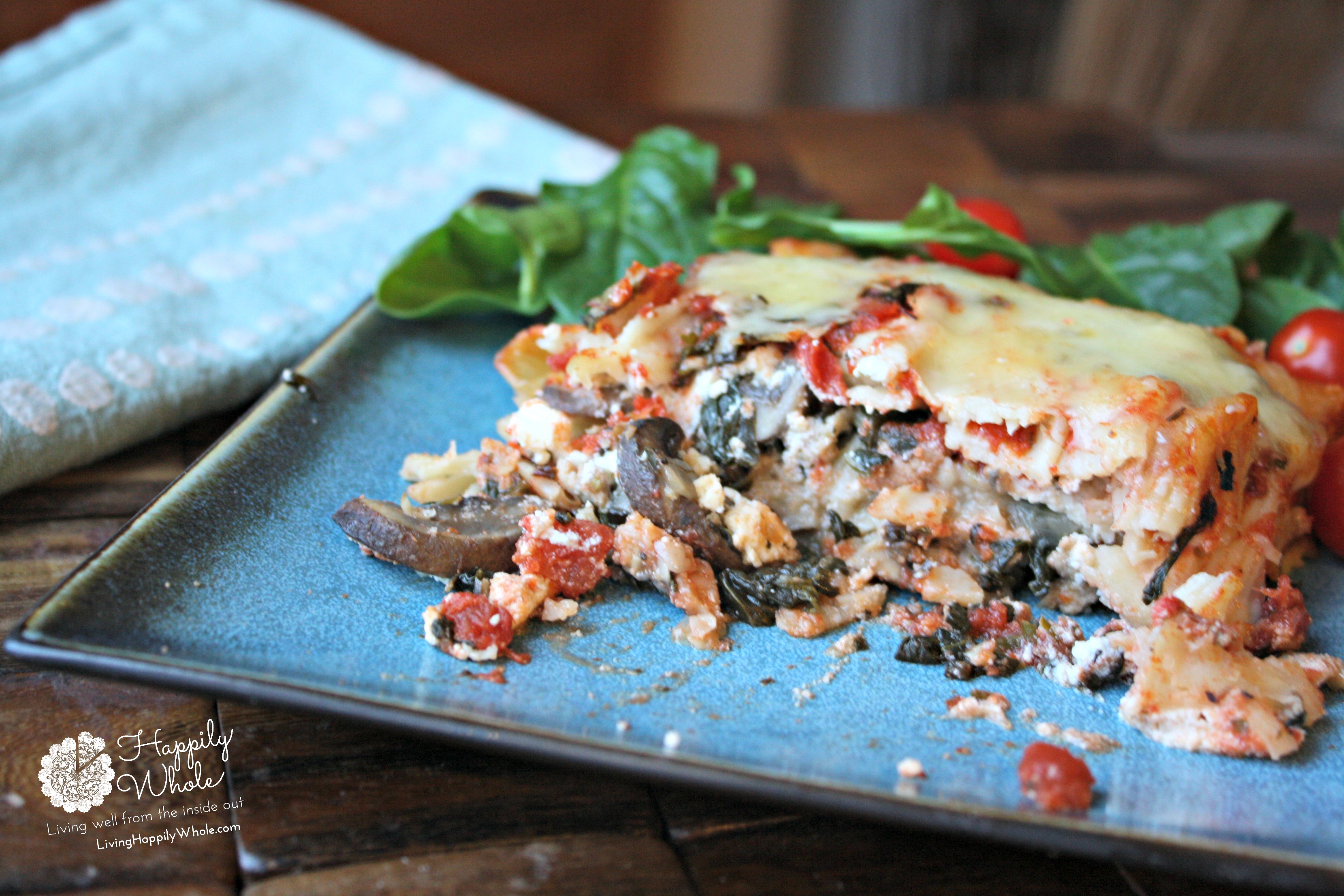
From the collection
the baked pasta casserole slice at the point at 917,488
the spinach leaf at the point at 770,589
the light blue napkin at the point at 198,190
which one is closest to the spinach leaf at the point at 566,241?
the light blue napkin at the point at 198,190

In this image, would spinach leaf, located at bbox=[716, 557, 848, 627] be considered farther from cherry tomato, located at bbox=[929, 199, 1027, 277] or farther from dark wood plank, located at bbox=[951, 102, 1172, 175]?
dark wood plank, located at bbox=[951, 102, 1172, 175]

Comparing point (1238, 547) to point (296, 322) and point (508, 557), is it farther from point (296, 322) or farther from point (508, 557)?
point (296, 322)

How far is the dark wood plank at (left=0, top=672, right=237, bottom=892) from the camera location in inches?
62.8

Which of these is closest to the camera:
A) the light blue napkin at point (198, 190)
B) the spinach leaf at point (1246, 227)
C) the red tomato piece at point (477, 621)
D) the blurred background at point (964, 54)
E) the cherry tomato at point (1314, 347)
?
the red tomato piece at point (477, 621)

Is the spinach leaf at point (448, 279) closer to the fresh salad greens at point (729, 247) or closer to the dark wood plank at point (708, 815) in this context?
the fresh salad greens at point (729, 247)

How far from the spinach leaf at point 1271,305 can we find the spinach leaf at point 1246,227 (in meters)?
0.11

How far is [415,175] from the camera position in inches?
166

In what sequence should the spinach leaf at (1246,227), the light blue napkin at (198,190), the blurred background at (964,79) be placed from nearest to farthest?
the light blue napkin at (198,190), the spinach leaf at (1246,227), the blurred background at (964,79)

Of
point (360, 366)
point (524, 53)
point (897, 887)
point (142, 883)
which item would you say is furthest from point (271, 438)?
point (524, 53)

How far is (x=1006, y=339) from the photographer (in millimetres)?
2357

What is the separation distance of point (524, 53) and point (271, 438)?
518 centimetres

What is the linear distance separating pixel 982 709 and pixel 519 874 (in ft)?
2.72

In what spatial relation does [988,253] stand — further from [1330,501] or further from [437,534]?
[437,534]

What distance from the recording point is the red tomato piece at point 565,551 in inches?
85.7
